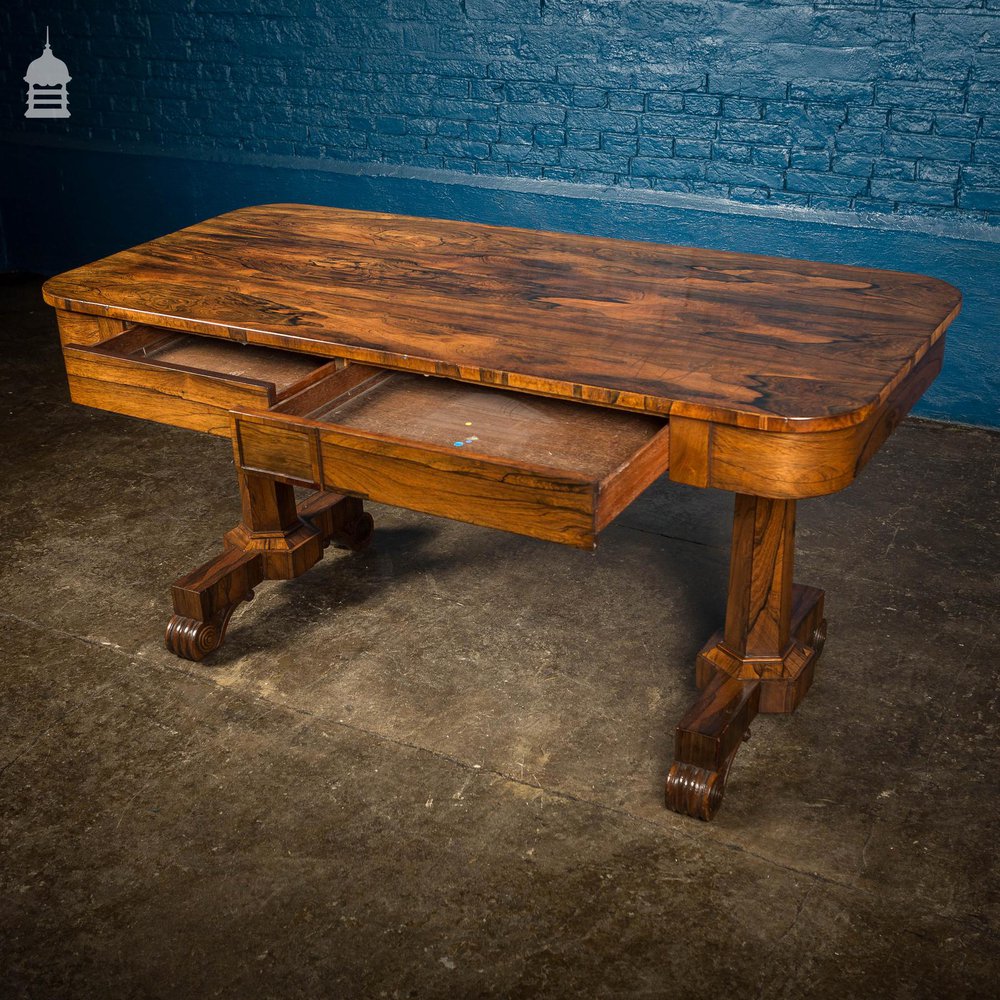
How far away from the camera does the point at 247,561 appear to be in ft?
9.03

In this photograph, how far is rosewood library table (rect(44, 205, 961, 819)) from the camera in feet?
6.20

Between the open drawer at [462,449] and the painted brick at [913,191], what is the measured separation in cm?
218

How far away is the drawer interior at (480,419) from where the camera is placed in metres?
1.97

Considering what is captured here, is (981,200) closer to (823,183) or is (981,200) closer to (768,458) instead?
(823,183)

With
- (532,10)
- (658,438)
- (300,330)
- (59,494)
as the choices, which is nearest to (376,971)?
(658,438)

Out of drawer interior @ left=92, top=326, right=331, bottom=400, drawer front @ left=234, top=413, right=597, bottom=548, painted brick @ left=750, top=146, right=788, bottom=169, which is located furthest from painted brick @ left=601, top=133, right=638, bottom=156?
drawer front @ left=234, top=413, right=597, bottom=548

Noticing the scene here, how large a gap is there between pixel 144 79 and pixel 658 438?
4.12 m

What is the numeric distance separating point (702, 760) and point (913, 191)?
2395 millimetres

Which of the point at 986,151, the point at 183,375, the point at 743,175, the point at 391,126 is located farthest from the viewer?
the point at 391,126

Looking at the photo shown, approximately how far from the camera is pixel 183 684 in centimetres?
261

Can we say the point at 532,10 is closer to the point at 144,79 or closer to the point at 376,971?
the point at 144,79

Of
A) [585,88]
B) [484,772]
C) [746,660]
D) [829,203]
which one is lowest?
[484,772]

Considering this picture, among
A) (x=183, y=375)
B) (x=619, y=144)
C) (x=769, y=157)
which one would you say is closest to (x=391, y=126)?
(x=619, y=144)

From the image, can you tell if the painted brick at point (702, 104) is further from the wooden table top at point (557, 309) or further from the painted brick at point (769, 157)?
the wooden table top at point (557, 309)
